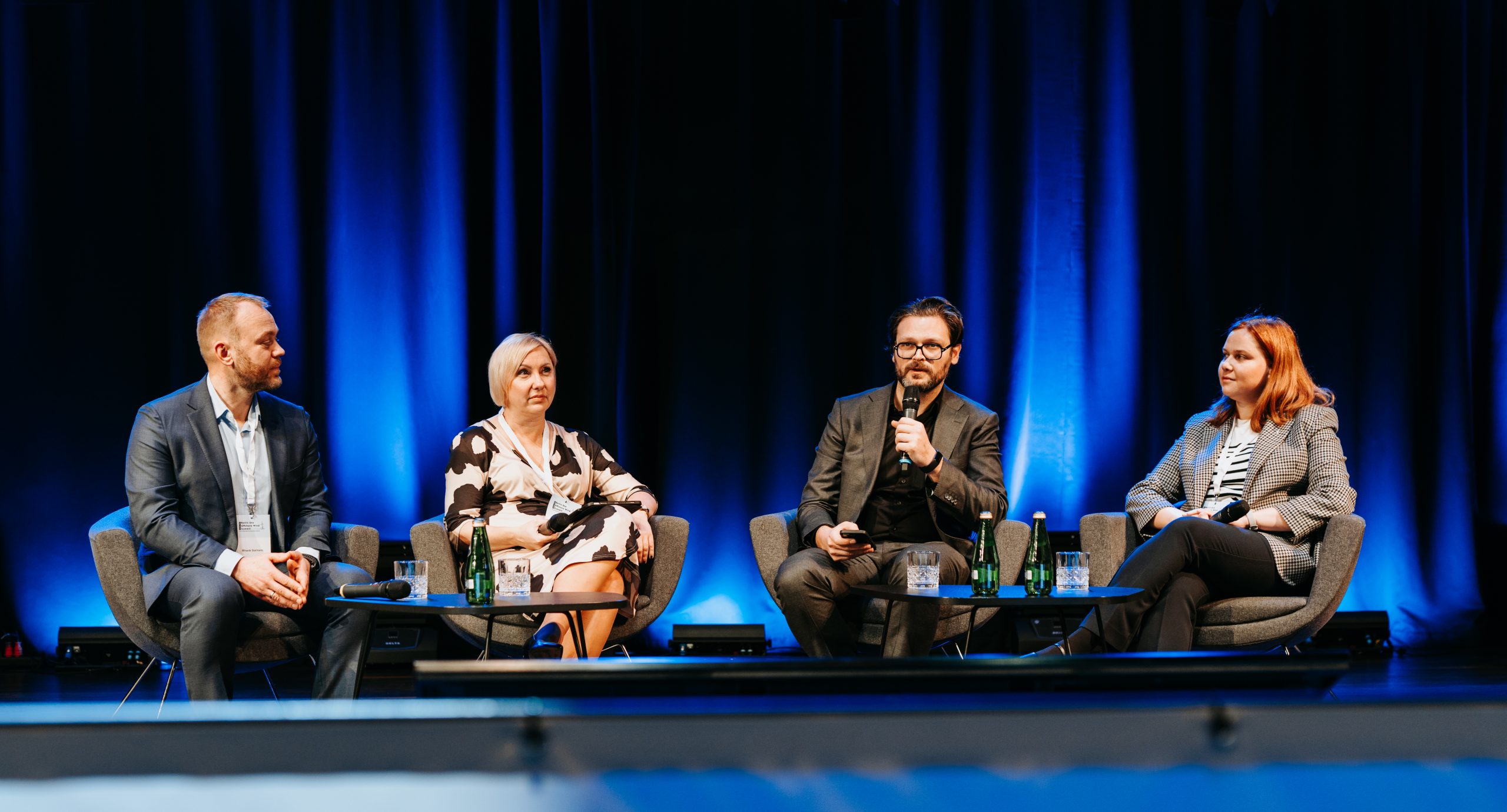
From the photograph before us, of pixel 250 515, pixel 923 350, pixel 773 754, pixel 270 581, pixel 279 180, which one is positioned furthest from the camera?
pixel 279 180

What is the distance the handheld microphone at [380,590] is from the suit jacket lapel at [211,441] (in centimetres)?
56

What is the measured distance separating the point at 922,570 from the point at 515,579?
3.21 ft

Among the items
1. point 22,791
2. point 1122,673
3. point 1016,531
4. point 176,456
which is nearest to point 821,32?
point 1016,531

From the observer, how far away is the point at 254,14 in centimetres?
486

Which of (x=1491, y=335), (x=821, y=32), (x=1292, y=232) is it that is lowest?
(x=1491, y=335)

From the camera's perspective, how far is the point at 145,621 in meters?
2.93

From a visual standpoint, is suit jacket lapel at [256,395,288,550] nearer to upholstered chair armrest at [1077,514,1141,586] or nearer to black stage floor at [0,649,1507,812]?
upholstered chair armrest at [1077,514,1141,586]

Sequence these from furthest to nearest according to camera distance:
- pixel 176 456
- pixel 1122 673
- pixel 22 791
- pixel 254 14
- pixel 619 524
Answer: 1. pixel 254 14
2. pixel 619 524
3. pixel 176 456
4. pixel 1122 673
5. pixel 22 791

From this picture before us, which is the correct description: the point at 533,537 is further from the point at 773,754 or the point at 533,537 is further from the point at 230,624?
the point at 773,754

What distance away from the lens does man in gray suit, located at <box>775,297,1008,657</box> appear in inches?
130

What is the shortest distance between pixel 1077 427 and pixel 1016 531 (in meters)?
1.76

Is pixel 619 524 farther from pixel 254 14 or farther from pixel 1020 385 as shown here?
pixel 254 14

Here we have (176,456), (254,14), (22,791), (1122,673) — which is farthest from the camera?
(254,14)

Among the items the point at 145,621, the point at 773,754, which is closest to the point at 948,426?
the point at 145,621
